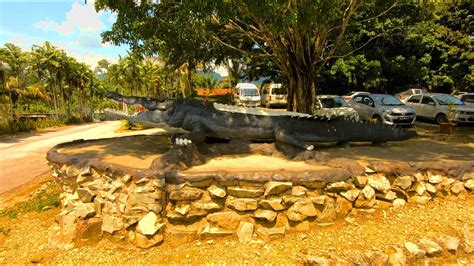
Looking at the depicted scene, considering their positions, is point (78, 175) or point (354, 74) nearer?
point (78, 175)

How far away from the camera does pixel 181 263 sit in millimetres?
5152

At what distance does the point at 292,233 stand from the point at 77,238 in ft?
11.5

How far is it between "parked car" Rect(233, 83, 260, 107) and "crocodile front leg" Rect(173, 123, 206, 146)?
21117 mm

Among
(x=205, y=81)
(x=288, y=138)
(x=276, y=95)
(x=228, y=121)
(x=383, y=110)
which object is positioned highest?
(x=205, y=81)

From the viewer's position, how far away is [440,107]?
17.5 metres

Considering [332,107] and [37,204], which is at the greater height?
[332,107]

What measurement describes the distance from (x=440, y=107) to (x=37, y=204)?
1781 cm

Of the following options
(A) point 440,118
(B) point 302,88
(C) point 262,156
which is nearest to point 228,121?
(C) point 262,156

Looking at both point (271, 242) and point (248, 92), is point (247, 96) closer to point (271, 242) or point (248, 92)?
point (248, 92)

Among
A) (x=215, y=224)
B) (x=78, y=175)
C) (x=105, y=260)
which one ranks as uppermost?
(x=78, y=175)

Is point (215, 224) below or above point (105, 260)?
above

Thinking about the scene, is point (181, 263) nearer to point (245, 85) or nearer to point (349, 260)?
point (349, 260)

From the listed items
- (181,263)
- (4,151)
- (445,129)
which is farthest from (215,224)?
(4,151)

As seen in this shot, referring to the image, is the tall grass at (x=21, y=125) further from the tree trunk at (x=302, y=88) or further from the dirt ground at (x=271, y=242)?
the tree trunk at (x=302, y=88)
